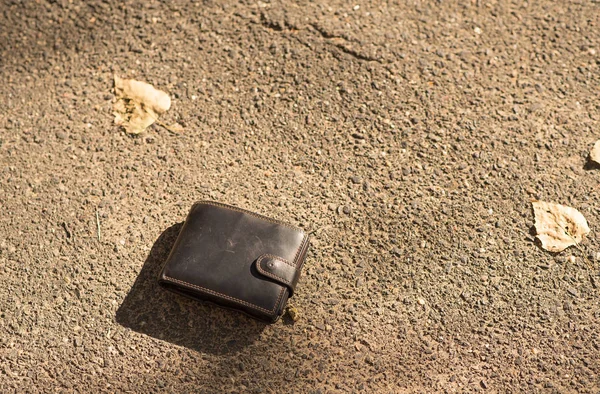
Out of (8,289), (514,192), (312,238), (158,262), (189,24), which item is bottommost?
(8,289)

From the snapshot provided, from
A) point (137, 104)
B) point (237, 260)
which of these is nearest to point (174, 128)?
point (137, 104)

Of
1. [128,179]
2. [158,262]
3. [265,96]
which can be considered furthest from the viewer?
[265,96]

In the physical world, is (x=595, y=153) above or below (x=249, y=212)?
above

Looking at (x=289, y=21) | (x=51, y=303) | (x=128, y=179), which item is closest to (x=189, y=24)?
(x=289, y=21)

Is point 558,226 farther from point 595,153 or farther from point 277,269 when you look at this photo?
point 277,269

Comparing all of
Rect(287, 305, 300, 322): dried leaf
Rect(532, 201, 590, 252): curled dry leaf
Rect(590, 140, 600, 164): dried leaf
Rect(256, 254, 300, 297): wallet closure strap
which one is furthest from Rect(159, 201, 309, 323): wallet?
Rect(590, 140, 600, 164): dried leaf

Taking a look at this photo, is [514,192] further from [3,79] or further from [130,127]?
[3,79]

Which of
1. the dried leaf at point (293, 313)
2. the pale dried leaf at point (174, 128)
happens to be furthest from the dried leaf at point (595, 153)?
the pale dried leaf at point (174, 128)
